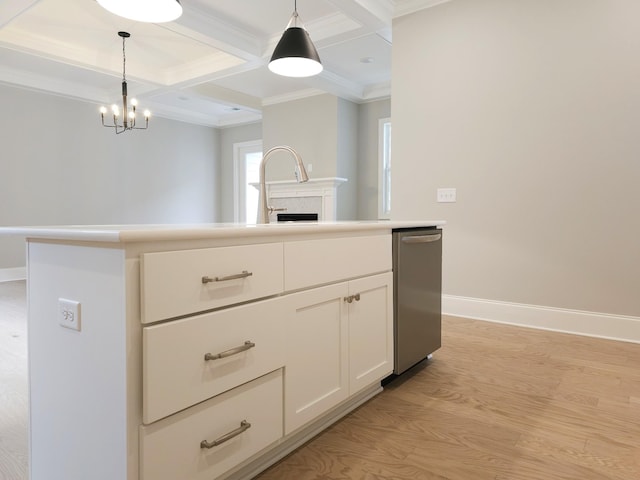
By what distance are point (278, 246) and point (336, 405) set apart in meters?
0.71

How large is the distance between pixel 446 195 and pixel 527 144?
721 millimetres

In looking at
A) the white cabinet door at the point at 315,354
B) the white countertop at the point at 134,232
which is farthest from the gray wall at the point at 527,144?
the white countertop at the point at 134,232

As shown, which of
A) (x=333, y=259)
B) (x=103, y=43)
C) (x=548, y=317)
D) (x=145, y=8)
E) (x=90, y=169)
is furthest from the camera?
(x=90, y=169)

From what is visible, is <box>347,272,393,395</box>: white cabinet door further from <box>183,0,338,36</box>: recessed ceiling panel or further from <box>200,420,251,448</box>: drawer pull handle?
<box>183,0,338,36</box>: recessed ceiling panel

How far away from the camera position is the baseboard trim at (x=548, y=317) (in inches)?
112

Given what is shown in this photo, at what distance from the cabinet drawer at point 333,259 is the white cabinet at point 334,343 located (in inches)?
1.6

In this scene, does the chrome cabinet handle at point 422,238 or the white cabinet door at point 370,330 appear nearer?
the white cabinet door at point 370,330

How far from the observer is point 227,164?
8172 mm

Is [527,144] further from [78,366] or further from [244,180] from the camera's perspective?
[244,180]

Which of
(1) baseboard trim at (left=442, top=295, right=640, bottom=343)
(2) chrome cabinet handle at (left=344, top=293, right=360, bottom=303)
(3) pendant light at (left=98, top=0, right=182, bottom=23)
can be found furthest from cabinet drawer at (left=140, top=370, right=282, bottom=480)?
(1) baseboard trim at (left=442, top=295, right=640, bottom=343)

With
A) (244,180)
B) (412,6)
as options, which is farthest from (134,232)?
(244,180)

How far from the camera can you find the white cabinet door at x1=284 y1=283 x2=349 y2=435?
1.38 metres

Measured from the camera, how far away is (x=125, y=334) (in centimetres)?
92

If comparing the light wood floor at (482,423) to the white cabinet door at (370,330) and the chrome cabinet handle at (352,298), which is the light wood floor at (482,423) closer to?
the white cabinet door at (370,330)
